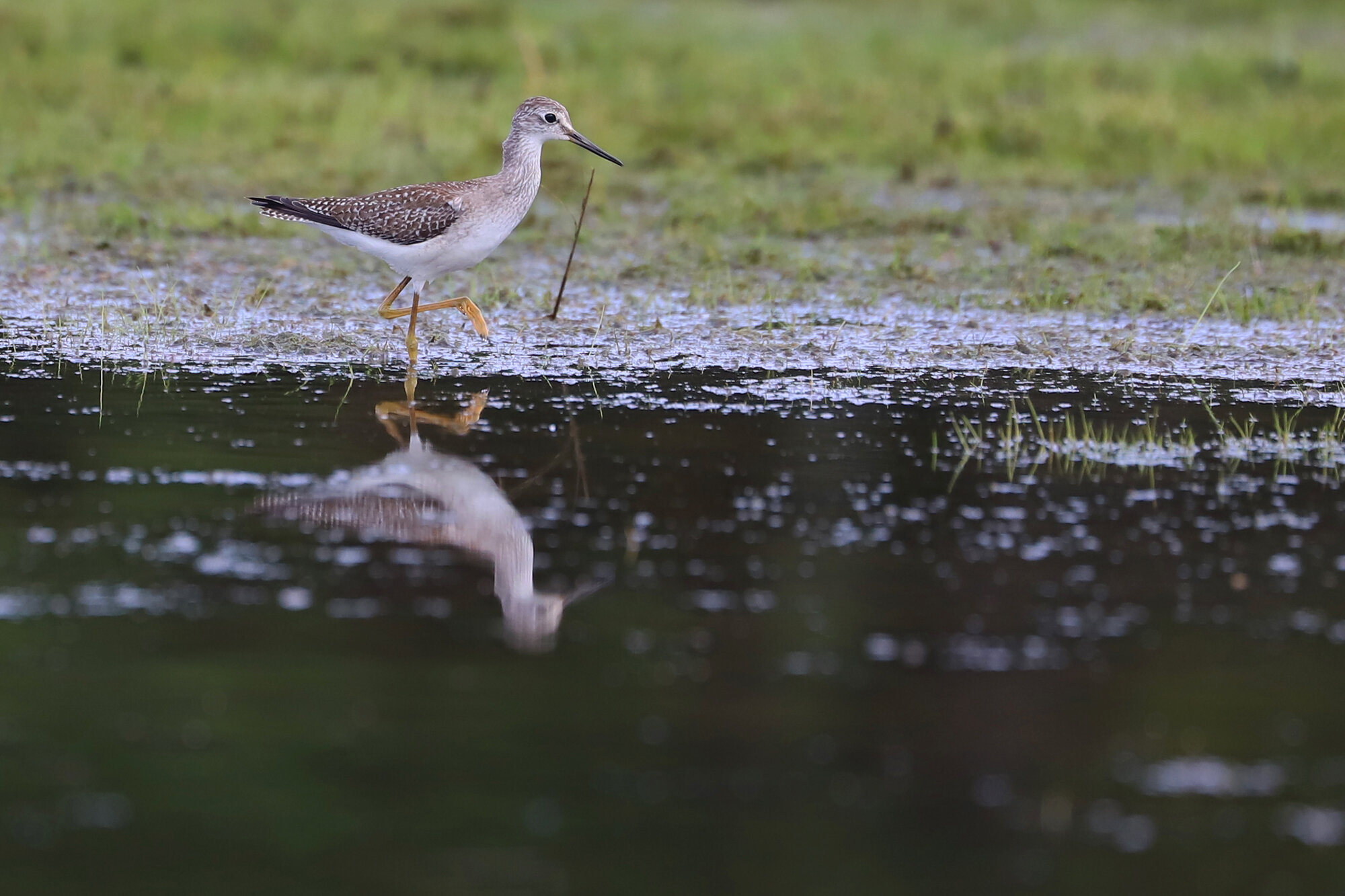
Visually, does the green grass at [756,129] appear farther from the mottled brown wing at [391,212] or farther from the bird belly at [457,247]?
the mottled brown wing at [391,212]

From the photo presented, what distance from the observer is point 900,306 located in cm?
1092

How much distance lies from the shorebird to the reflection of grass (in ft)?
9.13

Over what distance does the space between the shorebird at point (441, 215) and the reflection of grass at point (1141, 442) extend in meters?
2.78

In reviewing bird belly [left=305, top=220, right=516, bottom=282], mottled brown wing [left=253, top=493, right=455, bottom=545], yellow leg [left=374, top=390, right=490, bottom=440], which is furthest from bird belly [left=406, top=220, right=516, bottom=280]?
mottled brown wing [left=253, top=493, right=455, bottom=545]

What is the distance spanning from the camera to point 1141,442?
7352 mm

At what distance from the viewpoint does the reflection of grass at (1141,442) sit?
23.2 ft

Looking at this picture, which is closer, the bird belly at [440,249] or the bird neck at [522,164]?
the bird belly at [440,249]

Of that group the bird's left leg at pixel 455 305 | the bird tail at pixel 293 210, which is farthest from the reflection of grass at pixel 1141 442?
the bird tail at pixel 293 210

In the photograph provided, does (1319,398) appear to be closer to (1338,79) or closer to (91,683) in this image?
(91,683)

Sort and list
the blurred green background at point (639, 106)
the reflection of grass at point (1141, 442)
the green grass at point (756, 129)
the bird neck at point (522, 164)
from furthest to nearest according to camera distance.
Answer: the blurred green background at point (639, 106), the green grass at point (756, 129), the bird neck at point (522, 164), the reflection of grass at point (1141, 442)

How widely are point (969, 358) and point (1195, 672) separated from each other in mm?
4806

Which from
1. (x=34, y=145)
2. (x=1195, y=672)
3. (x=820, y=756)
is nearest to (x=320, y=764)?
(x=820, y=756)

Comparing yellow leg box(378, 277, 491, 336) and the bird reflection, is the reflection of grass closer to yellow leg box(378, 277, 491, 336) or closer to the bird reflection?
the bird reflection

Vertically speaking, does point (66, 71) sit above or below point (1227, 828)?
above
